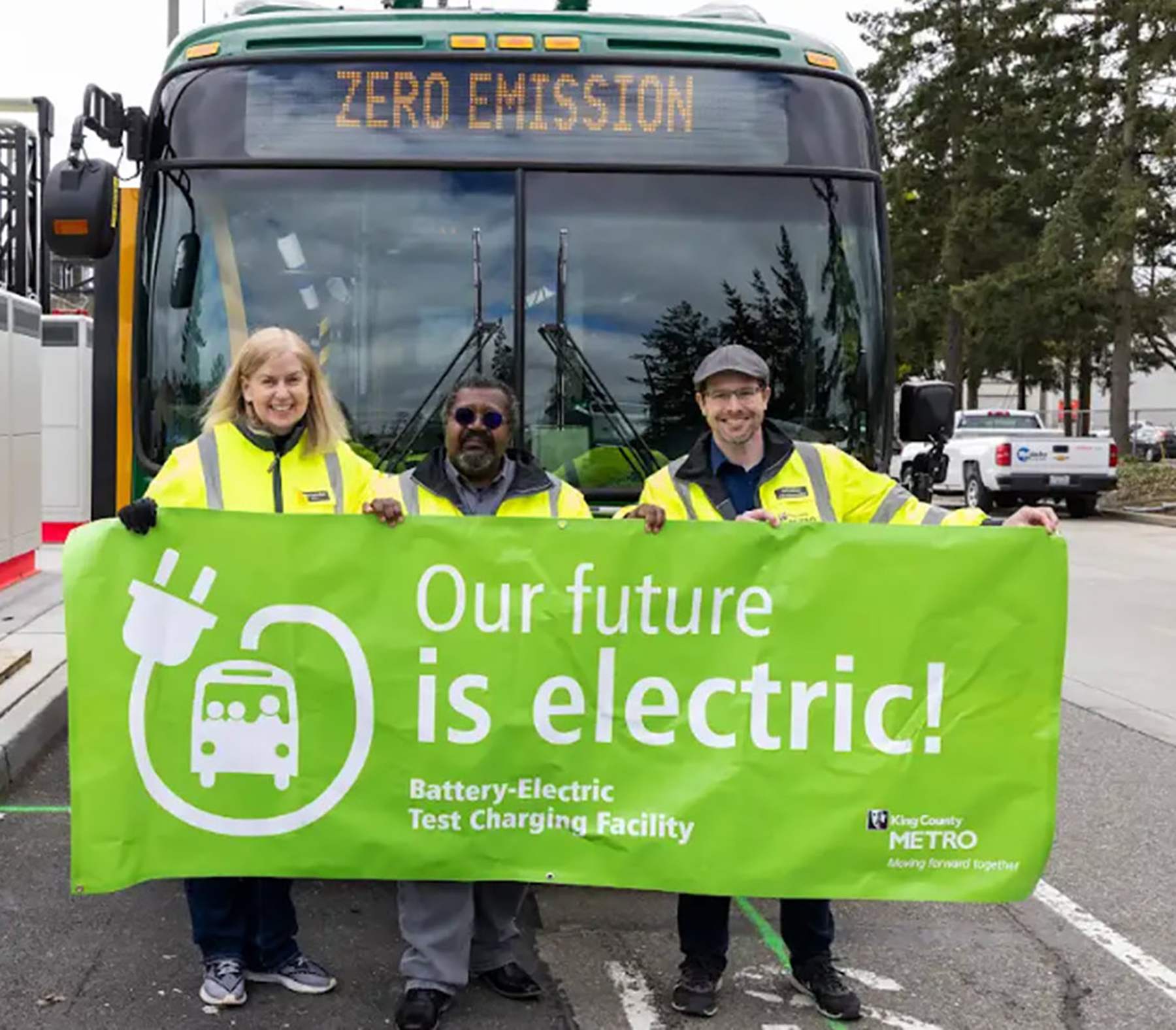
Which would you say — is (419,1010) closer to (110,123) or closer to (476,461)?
(476,461)

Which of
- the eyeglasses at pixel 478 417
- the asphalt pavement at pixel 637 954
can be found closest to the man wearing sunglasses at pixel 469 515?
the eyeglasses at pixel 478 417

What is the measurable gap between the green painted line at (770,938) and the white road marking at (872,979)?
18 centimetres

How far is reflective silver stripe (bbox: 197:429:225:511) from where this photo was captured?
13.3ft

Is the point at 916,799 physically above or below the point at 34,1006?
above

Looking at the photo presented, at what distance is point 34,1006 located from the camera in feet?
13.3

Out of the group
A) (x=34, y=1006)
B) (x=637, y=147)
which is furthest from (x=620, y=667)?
(x=637, y=147)

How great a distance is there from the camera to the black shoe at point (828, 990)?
4.02 m

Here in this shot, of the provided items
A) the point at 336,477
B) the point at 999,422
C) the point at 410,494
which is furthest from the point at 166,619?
the point at 999,422

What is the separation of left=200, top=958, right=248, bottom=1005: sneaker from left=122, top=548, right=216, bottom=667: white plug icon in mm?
880

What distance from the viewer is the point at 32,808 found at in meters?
6.16

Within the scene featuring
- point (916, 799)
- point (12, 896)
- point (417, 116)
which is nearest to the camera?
point (916, 799)

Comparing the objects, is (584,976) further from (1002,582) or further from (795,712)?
(1002,582)

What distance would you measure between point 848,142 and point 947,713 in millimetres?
2541

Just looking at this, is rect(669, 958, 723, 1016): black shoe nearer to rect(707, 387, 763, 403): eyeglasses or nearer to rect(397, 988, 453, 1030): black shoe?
rect(397, 988, 453, 1030): black shoe
